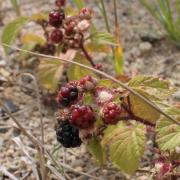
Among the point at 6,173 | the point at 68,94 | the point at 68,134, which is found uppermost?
the point at 68,94

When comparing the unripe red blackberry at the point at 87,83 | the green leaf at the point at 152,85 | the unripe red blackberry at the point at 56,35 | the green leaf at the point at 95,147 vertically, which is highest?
the unripe red blackberry at the point at 56,35

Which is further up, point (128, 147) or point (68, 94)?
point (68, 94)

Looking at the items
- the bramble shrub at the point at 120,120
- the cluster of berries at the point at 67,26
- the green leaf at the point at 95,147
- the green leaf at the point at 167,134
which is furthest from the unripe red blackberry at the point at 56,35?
the green leaf at the point at 167,134

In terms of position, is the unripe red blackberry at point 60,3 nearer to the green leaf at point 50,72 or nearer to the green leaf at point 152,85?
the green leaf at point 50,72

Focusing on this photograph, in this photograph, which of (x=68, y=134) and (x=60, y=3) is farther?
(x=60, y=3)

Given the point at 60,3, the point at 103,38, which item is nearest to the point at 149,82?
the point at 103,38

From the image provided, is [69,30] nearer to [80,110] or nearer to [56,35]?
[56,35]

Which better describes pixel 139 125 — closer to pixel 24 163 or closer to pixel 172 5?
pixel 24 163
